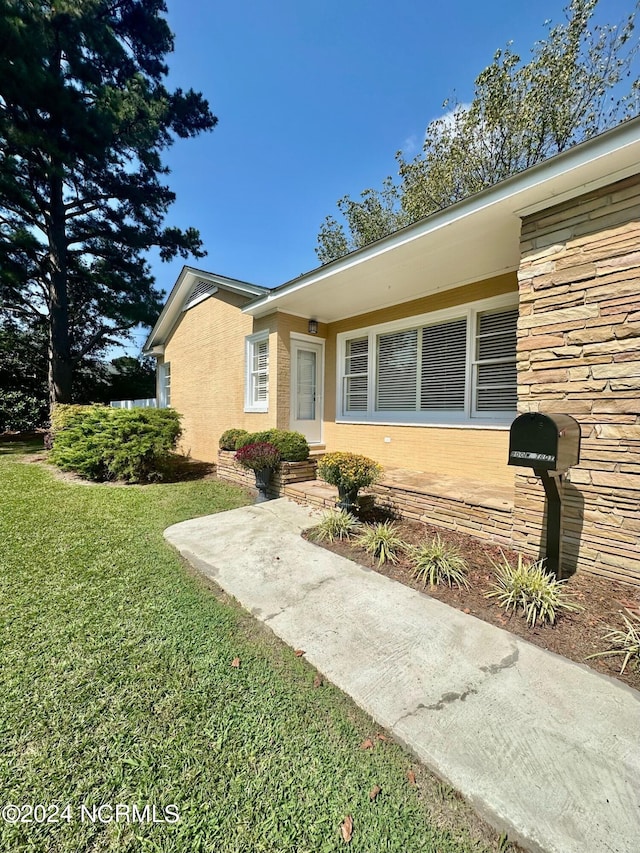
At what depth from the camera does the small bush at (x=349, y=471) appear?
183 inches

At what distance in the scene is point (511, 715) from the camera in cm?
196

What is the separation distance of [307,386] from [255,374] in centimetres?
135

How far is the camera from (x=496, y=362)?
5.68 metres

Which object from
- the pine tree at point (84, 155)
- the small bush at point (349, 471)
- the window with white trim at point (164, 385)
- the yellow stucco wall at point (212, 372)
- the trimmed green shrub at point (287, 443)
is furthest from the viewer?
the window with white trim at point (164, 385)

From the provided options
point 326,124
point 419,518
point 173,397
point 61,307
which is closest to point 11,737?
point 419,518

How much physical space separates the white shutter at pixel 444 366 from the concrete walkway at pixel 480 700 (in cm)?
388

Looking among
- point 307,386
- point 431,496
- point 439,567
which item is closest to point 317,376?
point 307,386

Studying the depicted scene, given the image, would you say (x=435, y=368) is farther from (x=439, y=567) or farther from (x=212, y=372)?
(x=212, y=372)

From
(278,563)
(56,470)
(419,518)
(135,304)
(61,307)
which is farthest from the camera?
(135,304)

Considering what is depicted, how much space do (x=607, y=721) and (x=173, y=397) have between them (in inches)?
494

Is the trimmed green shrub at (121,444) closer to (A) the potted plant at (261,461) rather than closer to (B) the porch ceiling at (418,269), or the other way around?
(A) the potted plant at (261,461)

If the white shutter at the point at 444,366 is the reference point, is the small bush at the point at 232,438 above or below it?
below

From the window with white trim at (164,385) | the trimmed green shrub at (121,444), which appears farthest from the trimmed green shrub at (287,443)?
the window with white trim at (164,385)

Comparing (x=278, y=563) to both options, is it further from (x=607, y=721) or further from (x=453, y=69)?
(x=453, y=69)
